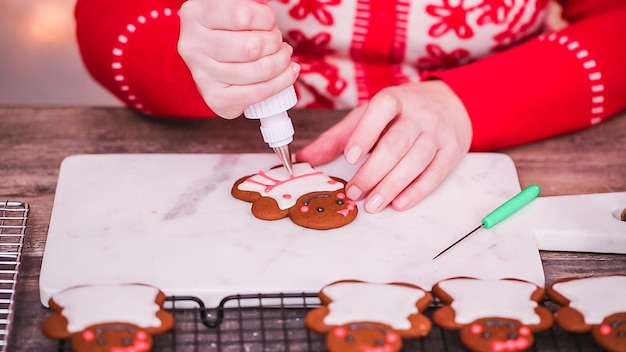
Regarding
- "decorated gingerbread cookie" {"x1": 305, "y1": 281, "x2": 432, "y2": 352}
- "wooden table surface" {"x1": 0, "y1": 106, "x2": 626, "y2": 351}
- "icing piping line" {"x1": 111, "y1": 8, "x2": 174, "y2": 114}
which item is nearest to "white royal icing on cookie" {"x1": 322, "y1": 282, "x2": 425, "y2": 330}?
"decorated gingerbread cookie" {"x1": 305, "y1": 281, "x2": 432, "y2": 352}

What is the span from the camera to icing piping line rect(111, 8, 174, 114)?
1080 millimetres

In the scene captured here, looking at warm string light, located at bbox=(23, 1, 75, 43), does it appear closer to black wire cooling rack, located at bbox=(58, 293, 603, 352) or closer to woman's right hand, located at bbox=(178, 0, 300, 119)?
woman's right hand, located at bbox=(178, 0, 300, 119)

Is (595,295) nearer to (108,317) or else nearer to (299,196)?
(299,196)

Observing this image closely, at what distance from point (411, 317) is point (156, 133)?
54cm

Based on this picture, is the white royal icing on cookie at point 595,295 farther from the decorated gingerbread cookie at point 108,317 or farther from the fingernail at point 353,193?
the decorated gingerbread cookie at point 108,317

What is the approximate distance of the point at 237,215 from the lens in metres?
0.90

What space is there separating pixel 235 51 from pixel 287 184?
195 millimetres

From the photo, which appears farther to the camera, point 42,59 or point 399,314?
point 42,59

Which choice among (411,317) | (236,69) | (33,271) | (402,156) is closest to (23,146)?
(33,271)

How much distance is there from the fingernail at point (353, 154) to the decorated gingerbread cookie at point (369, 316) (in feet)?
0.65

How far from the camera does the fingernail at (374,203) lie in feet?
2.98

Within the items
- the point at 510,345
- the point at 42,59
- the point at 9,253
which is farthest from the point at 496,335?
the point at 42,59

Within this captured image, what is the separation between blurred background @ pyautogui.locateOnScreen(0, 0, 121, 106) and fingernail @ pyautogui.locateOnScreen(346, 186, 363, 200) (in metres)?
1.58

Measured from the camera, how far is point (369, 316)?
2.36 feet
